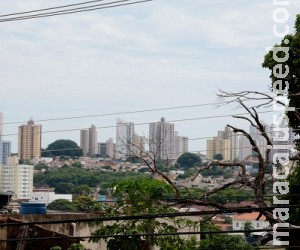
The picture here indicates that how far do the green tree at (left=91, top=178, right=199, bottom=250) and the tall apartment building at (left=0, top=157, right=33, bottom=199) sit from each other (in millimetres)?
46530

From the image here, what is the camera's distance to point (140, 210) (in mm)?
21312

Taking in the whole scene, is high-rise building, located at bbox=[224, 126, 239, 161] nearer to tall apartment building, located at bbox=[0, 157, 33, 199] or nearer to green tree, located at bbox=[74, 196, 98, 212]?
green tree, located at bbox=[74, 196, 98, 212]

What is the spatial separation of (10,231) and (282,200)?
6659 mm

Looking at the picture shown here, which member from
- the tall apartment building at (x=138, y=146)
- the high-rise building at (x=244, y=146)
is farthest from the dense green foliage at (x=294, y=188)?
the tall apartment building at (x=138, y=146)

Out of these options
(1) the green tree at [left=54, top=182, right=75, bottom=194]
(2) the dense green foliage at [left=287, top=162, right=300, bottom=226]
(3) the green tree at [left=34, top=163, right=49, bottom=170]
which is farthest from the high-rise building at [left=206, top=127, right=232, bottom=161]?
(3) the green tree at [left=34, top=163, right=49, bottom=170]

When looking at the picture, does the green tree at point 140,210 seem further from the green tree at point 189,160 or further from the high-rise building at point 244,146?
the green tree at point 189,160

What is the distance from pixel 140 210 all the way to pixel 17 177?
51425mm

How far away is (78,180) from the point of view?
55969mm

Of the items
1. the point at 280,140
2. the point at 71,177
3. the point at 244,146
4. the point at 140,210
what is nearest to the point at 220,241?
the point at 244,146

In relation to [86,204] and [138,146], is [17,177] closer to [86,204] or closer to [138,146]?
[86,204]

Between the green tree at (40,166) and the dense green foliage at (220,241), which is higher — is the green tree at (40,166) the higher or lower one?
the higher one

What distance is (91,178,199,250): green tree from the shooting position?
2092 centimetres

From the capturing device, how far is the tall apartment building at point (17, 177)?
70.1 m

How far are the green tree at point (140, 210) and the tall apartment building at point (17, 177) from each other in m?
46.5
